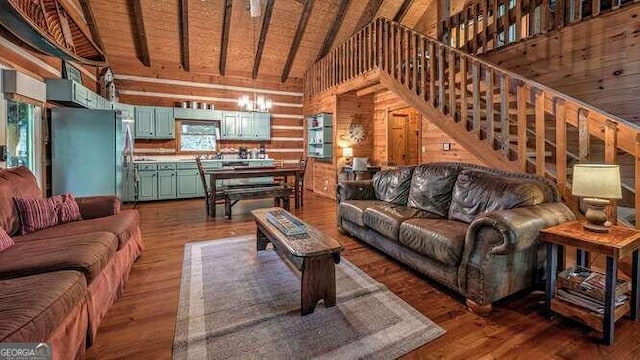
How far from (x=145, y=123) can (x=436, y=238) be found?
21.9 feet

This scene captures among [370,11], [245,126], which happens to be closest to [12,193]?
[245,126]

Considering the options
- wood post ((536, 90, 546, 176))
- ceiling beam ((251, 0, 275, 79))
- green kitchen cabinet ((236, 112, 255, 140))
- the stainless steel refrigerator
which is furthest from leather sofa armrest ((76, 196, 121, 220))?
ceiling beam ((251, 0, 275, 79))

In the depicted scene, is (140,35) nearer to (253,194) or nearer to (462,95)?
(253,194)

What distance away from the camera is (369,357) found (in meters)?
1.69

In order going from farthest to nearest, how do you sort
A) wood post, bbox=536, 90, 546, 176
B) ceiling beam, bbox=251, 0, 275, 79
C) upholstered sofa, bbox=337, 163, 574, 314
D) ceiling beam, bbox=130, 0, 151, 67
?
ceiling beam, bbox=251, 0, 275, 79
ceiling beam, bbox=130, 0, 151, 67
wood post, bbox=536, 90, 546, 176
upholstered sofa, bbox=337, 163, 574, 314

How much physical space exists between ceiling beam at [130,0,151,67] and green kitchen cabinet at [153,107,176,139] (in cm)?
118

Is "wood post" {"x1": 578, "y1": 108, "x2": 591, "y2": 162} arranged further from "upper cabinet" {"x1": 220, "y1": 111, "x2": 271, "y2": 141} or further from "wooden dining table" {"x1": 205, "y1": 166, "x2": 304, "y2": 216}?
"upper cabinet" {"x1": 220, "y1": 111, "x2": 271, "y2": 141}

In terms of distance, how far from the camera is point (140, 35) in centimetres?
616

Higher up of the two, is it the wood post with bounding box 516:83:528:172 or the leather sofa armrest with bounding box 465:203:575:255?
the wood post with bounding box 516:83:528:172

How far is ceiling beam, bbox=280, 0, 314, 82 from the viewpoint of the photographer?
638 centimetres

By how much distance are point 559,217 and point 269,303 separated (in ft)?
7.59

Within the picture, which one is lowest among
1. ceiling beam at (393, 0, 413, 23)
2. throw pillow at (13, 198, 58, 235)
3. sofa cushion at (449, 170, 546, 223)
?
throw pillow at (13, 198, 58, 235)

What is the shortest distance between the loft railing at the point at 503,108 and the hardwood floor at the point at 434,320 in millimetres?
1138

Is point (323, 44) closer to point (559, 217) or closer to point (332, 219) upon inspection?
point (332, 219)
